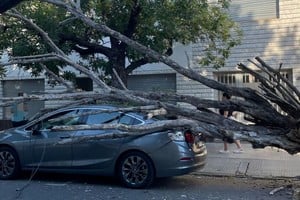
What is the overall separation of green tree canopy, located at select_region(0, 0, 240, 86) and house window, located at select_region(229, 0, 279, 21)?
366 centimetres

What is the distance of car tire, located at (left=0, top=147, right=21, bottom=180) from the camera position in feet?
32.0

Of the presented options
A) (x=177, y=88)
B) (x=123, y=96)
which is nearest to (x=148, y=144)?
(x=123, y=96)

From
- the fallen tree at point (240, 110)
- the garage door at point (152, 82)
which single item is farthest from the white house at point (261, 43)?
the fallen tree at point (240, 110)

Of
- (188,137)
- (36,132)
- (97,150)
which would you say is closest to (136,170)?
(97,150)

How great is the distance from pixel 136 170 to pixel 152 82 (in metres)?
9.35

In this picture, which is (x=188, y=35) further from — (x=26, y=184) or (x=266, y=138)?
(x=266, y=138)

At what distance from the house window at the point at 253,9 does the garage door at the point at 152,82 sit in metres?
3.20

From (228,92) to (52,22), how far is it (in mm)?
7681

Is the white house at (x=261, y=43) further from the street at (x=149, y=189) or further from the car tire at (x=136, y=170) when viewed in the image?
the car tire at (x=136, y=170)

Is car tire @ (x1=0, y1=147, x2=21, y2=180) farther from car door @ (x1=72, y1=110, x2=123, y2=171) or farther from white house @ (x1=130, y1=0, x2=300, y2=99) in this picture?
white house @ (x1=130, y1=0, x2=300, y2=99)

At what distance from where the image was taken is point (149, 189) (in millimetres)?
8820

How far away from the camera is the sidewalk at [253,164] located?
1048 centimetres

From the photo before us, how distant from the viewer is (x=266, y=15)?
1633cm

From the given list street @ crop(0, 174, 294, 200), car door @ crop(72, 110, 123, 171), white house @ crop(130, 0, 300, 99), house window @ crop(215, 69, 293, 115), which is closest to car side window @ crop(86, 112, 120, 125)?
car door @ crop(72, 110, 123, 171)
